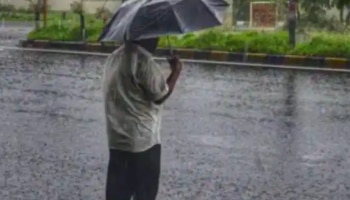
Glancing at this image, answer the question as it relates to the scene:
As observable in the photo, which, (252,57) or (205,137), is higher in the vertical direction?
(205,137)

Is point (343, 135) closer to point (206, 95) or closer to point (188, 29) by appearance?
point (206, 95)

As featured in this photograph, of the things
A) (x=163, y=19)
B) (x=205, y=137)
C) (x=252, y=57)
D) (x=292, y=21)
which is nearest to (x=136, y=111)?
(x=163, y=19)

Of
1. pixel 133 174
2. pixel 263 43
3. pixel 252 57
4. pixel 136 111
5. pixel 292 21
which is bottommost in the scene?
pixel 252 57

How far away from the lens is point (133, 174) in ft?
18.6

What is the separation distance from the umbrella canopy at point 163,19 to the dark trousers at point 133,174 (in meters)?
0.68

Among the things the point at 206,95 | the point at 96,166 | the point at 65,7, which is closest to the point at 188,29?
the point at 96,166

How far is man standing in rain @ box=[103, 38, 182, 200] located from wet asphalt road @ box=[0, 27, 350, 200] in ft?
7.22

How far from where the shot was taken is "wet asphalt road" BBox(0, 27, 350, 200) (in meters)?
8.30

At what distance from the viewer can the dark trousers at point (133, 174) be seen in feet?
18.5

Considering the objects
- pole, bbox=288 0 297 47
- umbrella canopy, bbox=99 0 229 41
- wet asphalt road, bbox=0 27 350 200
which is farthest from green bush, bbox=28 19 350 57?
umbrella canopy, bbox=99 0 229 41

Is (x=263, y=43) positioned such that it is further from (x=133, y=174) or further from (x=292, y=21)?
(x=133, y=174)

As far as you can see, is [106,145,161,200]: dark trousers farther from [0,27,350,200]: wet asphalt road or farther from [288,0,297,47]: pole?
[288,0,297,47]: pole

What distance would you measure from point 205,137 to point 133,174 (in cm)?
519

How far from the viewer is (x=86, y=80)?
16203 mm
